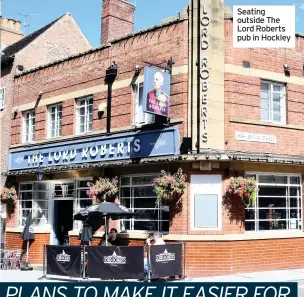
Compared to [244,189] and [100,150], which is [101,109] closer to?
[100,150]

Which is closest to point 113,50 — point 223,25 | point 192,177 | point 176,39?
point 176,39

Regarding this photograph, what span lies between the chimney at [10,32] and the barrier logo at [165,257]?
18.4 metres

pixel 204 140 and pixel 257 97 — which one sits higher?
pixel 257 97

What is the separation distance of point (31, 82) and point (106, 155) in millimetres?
6792

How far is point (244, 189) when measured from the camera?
54.3 feet

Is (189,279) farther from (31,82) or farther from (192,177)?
(31,82)

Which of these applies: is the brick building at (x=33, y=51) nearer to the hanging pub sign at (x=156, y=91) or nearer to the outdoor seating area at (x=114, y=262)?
the outdoor seating area at (x=114, y=262)

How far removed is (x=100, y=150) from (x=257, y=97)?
586 cm

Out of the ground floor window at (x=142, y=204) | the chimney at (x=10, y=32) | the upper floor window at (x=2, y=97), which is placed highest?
the chimney at (x=10, y=32)

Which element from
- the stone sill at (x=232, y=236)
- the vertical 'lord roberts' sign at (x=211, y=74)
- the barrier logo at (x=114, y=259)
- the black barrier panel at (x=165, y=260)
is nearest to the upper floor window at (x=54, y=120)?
the stone sill at (x=232, y=236)

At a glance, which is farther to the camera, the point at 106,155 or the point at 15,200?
the point at 15,200

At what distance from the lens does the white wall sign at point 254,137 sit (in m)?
17.4

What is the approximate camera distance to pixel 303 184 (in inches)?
736
